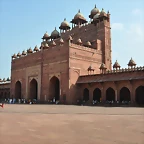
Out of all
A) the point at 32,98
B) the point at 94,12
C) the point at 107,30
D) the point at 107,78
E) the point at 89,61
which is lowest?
the point at 32,98

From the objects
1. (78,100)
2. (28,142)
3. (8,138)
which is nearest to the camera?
(28,142)

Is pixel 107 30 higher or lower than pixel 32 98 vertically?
higher

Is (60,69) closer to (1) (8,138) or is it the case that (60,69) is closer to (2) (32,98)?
(2) (32,98)

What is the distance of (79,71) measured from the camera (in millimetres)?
30891

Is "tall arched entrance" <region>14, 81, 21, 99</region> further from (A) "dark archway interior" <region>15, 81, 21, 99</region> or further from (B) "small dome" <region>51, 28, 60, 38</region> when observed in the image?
(B) "small dome" <region>51, 28, 60, 38</region>

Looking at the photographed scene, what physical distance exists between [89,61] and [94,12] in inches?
487

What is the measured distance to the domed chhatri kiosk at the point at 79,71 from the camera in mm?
25953

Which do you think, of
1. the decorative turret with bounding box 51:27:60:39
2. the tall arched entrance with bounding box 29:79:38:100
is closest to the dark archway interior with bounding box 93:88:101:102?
the tall arched entrance with bounding box 29:79:38:100

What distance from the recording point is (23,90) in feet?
125

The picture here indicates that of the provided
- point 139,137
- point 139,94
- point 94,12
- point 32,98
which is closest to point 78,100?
point 139,94

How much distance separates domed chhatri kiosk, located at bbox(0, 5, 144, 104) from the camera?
25953 millimetres

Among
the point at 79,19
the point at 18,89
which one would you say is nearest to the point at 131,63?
the point at 79,19

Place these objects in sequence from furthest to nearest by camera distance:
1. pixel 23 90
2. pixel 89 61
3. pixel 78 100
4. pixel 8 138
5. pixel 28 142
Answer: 1. pixel 23 90
2. pixel 89 61
3. pixel 78 100
4. pixel 8 138
5. pixel 28 142

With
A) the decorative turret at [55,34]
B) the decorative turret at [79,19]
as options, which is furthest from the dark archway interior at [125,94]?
the decorative turret at [55,34]
